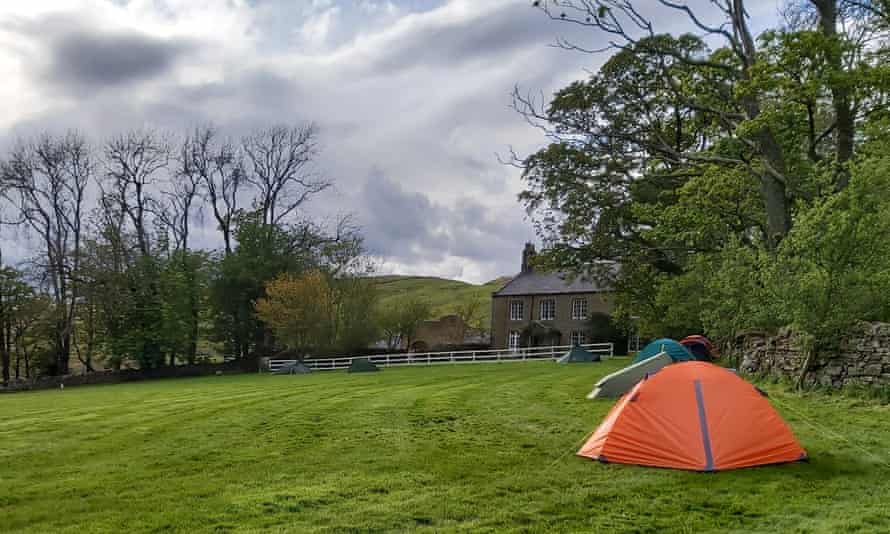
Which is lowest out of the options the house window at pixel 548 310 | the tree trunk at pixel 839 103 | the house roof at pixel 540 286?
the house window at pixel 548 310

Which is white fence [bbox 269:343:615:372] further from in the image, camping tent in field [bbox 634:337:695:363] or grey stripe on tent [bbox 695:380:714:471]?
grey stripe on tent [bbox 695:380:714:471]

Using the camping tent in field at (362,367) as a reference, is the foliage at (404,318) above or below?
above

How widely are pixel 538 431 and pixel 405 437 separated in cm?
213

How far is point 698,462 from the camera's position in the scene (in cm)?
844

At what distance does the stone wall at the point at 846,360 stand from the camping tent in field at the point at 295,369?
28.5 m

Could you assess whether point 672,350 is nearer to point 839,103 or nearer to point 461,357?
point 839,103

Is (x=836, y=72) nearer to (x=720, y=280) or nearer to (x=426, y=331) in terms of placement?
(x=720, y=280)

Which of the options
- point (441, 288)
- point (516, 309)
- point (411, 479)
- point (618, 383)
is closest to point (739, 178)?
point (618, 383)

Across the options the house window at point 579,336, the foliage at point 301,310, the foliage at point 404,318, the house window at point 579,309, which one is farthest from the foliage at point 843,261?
the foliage at point 404,318

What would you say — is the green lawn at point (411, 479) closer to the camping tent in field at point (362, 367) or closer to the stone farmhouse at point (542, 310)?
the camping tent in field at point (362, 367)

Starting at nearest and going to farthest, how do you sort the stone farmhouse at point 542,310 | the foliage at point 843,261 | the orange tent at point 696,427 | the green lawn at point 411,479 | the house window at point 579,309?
1. the green lawn at point 411,479
2. the orange tent at point 696,427
3. the foliage at point 843,261
4. the stone farmhouse at point 542,310
5. the house window at point 579,309

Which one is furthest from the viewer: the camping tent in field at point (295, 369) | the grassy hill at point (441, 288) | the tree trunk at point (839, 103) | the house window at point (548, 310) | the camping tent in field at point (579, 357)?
the grassy hill at point (441, 288)

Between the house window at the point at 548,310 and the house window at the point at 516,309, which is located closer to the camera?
the house window at the point at 548,310

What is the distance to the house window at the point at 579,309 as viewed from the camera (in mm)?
53656
